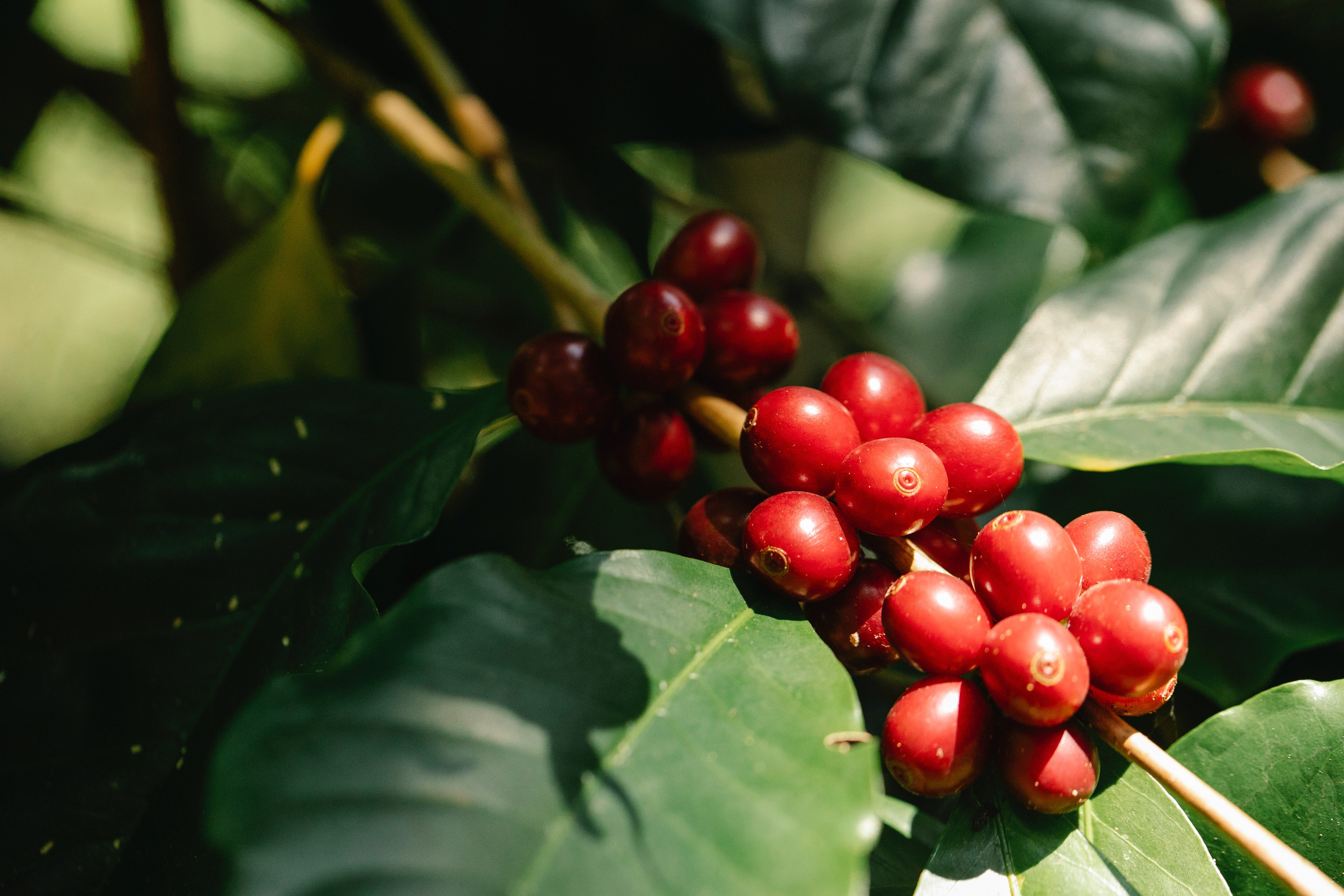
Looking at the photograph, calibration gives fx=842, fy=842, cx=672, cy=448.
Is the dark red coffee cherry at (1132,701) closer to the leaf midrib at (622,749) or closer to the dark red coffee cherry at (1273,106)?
the leaf midrib at (622,749)

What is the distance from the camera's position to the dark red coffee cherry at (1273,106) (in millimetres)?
1398

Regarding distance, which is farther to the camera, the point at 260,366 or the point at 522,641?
the point at 260,366

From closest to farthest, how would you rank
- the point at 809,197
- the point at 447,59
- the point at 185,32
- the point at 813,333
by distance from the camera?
the point at 447,59, the point at 813,333, the point at 185,32, the point at 809,197

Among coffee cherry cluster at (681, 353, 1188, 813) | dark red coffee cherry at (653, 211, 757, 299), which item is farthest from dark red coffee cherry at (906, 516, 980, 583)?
dark red coffee cherry at (653, 211, 757, 299)

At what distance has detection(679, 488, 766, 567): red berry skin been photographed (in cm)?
71

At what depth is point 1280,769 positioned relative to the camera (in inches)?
27.0

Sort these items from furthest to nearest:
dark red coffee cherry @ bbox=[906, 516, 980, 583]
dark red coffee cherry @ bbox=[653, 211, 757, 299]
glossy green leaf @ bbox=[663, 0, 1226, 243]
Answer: glossy green leaf @ bbox=[663, 0, 1226, 243], dark red coffee cherry @ bbox=[653, 211, 757, 299], dark red coffee cherry @ bbox=[906, 516, 980, 583]

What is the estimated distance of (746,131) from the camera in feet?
4.62

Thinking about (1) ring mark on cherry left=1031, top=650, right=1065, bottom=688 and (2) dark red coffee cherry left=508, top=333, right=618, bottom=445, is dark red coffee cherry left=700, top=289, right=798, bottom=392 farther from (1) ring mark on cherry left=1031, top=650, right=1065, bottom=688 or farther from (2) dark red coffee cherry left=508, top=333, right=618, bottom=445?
(1) ring mark on cherry left=1031, top=650, right=1065, bottom=688

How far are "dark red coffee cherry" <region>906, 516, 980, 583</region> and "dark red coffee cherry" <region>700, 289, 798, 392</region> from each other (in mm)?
214

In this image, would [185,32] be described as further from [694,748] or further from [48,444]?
[694,748]

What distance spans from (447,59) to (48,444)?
1602mm

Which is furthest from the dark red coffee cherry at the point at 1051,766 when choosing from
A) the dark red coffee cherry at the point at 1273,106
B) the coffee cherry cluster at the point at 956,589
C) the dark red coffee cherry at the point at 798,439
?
the dark red coffee cherry at the point at 1273,106

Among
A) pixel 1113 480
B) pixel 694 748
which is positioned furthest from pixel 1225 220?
pixel 694 748
